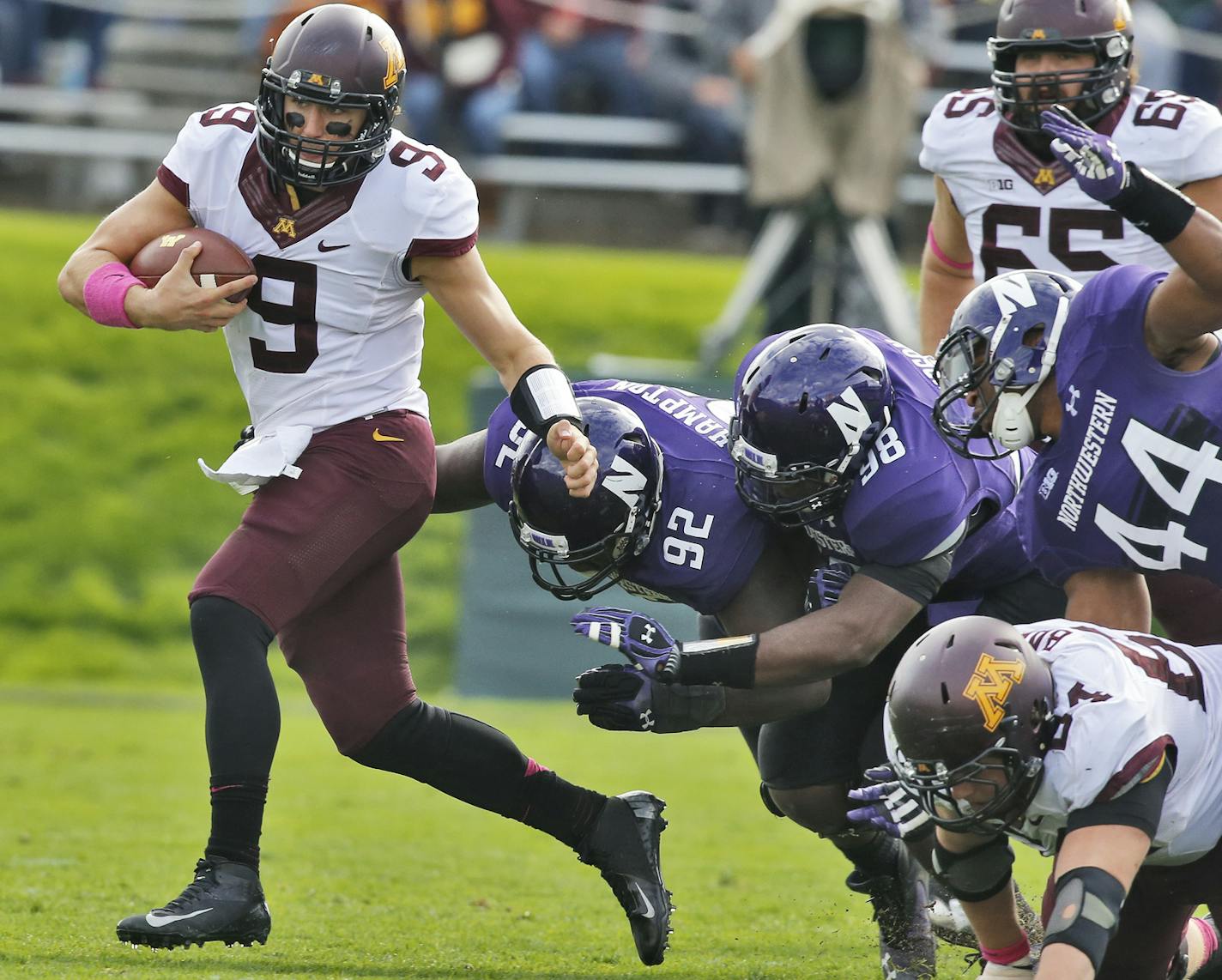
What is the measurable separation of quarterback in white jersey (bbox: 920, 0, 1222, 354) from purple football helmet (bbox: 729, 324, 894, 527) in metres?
1.04

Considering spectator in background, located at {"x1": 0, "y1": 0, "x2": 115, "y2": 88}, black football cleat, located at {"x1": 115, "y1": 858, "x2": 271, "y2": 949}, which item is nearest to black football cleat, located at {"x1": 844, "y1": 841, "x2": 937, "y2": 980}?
black football cleat, located at {"x1": 115, "y1": 858, "x2": 271, "y2": 949}

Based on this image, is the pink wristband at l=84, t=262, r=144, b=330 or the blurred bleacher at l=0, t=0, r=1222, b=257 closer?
the pink wristband at l=84, t=262, r=144, b=330

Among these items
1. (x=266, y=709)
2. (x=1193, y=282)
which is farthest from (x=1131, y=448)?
(x=266, y=709)

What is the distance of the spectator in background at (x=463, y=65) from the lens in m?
12.4

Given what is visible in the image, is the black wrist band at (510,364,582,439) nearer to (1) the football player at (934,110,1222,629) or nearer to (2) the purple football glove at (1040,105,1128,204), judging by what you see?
(1) the football player at (934,110,1222,629)

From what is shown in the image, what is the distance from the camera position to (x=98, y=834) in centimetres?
636

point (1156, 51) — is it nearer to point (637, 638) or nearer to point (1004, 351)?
point (1004, 351)

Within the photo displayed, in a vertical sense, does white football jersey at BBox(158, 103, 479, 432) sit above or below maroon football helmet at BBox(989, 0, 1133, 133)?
below

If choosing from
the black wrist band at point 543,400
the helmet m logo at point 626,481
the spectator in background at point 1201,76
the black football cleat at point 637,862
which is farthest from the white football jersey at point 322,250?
the spectator in background at point 1201,76

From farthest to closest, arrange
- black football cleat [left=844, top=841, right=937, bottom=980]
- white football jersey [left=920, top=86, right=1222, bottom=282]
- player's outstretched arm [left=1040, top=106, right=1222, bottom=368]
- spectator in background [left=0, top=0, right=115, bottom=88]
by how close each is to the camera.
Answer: spectator in background [left=0, top=0, right=115, bottom=88], white football jersey [left=920, top=86, right=1222, bottom=282], black football cleat [left=844, top=841, right=937, bottom=980], player's outstretched arm [left=1040, top=106, right=1222, bottom=368]

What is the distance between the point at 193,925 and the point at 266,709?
20.0 inches

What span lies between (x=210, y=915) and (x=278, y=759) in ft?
14.8

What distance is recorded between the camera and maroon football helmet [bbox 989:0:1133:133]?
4.83 m

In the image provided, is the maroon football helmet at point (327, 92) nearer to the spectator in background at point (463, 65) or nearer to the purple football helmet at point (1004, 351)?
the purple football helmet at point (1004, 351)
